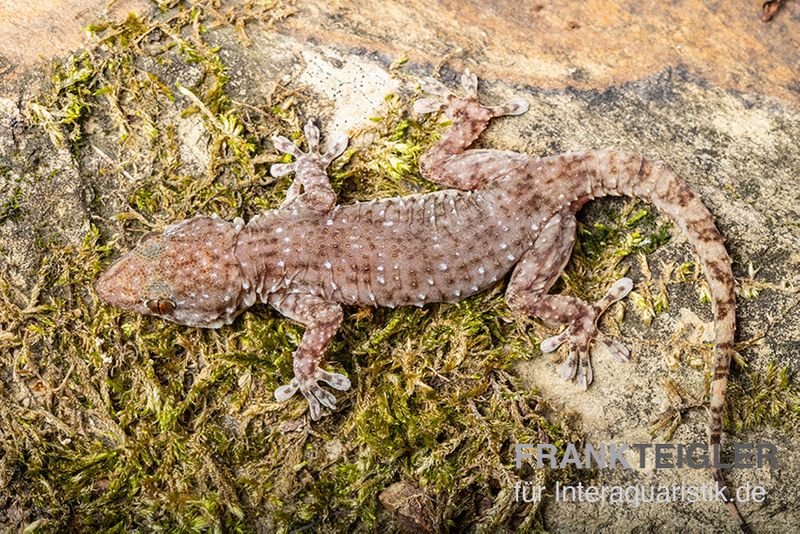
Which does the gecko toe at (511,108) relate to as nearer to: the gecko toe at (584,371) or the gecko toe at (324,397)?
the gecko toe at (584,371)

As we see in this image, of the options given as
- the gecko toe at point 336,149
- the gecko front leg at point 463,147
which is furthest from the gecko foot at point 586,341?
the gecko toe at point 336,149

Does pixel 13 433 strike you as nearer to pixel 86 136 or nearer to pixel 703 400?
pixel 86 136

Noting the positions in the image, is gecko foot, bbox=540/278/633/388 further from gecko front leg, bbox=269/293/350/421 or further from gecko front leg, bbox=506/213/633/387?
gecko front leg, bbox=269/293/350/421

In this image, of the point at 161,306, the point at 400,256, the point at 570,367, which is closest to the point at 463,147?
the point at 400,256

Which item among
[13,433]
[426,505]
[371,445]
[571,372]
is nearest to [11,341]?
[13,433]

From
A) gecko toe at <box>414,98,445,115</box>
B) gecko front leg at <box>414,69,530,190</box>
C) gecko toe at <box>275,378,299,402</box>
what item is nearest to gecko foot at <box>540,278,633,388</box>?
gecko front leg at <box>414,69,530,190</box>

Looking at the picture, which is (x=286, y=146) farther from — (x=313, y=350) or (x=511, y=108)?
(x=511, y=108)
